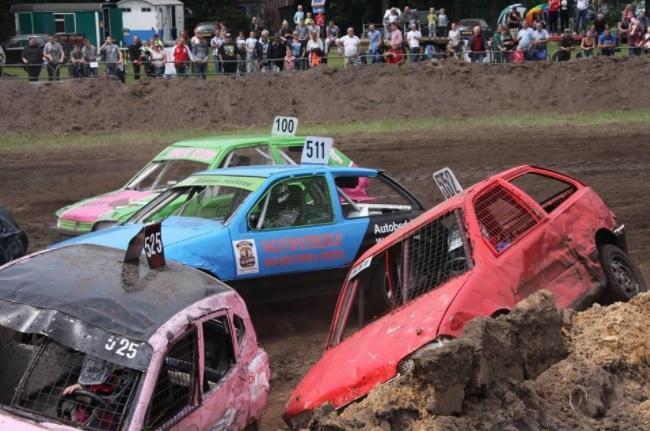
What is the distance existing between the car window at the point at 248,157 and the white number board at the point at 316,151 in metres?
0.93

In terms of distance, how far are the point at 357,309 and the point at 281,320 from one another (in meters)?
2.47

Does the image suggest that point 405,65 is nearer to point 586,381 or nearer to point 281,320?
point 281,320

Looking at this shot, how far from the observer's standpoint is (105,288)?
5.69m

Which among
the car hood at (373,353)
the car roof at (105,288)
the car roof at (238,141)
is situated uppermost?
the car roof at (105,288)

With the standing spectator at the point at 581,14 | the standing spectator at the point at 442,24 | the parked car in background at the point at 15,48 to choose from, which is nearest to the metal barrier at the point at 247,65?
the standing spectator at the point at 581,14

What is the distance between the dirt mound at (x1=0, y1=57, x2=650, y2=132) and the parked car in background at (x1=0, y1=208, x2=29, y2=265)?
1485 centimetres

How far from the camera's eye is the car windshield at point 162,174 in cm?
1291

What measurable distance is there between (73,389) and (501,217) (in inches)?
153

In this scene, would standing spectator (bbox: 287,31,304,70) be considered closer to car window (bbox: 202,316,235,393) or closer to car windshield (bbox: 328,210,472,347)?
car windshield (bbox: 328,210,472,347)

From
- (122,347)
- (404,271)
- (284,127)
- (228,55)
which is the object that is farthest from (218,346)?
(228,55)

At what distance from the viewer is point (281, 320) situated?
33.3 ft

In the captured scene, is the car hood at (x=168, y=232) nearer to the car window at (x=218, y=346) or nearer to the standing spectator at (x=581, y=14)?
the car window at (x=218, y=346)

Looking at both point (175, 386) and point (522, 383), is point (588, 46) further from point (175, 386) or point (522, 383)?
point (175, 386)

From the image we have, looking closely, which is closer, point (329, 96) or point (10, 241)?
point (10, 241)
